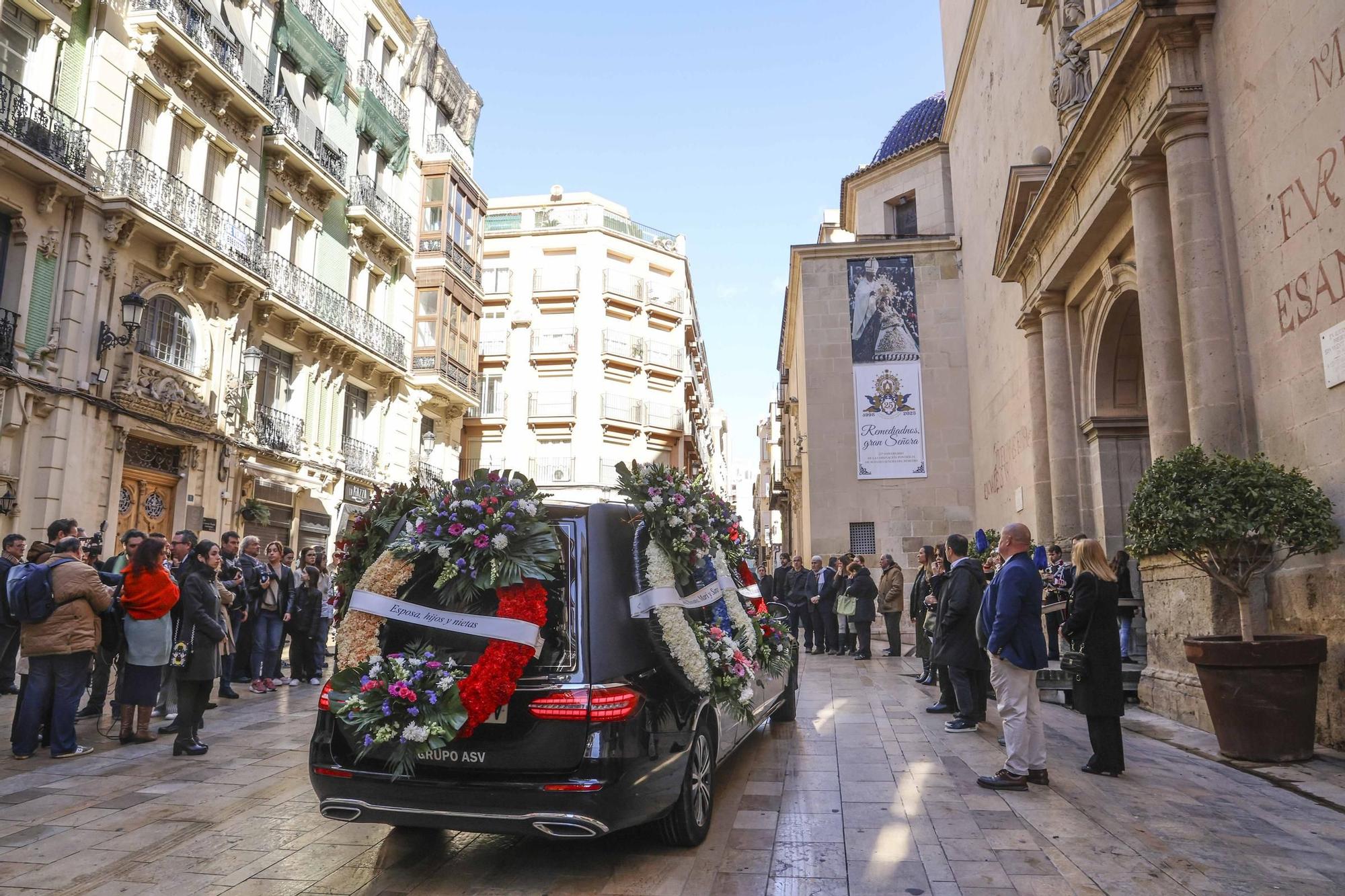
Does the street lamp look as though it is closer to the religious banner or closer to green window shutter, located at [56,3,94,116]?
green window shutter, located at [56,3,94,116]

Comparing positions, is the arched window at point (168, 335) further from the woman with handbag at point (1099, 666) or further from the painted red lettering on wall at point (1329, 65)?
the painted red lettering on wall at point (1329, 65)

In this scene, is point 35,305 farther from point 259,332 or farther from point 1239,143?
point 1239,143

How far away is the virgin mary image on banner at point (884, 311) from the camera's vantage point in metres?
26.3

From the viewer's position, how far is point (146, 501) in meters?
18.0

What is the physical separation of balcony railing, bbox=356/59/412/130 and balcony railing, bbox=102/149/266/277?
25.7ft

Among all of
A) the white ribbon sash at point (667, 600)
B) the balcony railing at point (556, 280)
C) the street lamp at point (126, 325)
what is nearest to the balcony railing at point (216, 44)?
the street lamp at point (126, 325)

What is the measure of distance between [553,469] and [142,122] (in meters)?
26.7

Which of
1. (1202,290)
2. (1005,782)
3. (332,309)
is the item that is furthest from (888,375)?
(1005,782)

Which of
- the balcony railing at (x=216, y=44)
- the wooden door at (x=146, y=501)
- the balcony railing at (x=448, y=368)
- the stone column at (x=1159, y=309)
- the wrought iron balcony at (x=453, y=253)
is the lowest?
the wooden door at (x=146, y=501)

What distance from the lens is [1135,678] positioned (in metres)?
9.89

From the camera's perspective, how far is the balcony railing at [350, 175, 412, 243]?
1016 inches

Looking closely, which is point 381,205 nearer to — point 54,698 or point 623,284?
point 623,284

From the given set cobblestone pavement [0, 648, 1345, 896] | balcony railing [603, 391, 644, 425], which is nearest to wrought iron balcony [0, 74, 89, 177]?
cobblestone pavement [0, 648, 1345, 896]

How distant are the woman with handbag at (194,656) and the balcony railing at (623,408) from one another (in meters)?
35.8
